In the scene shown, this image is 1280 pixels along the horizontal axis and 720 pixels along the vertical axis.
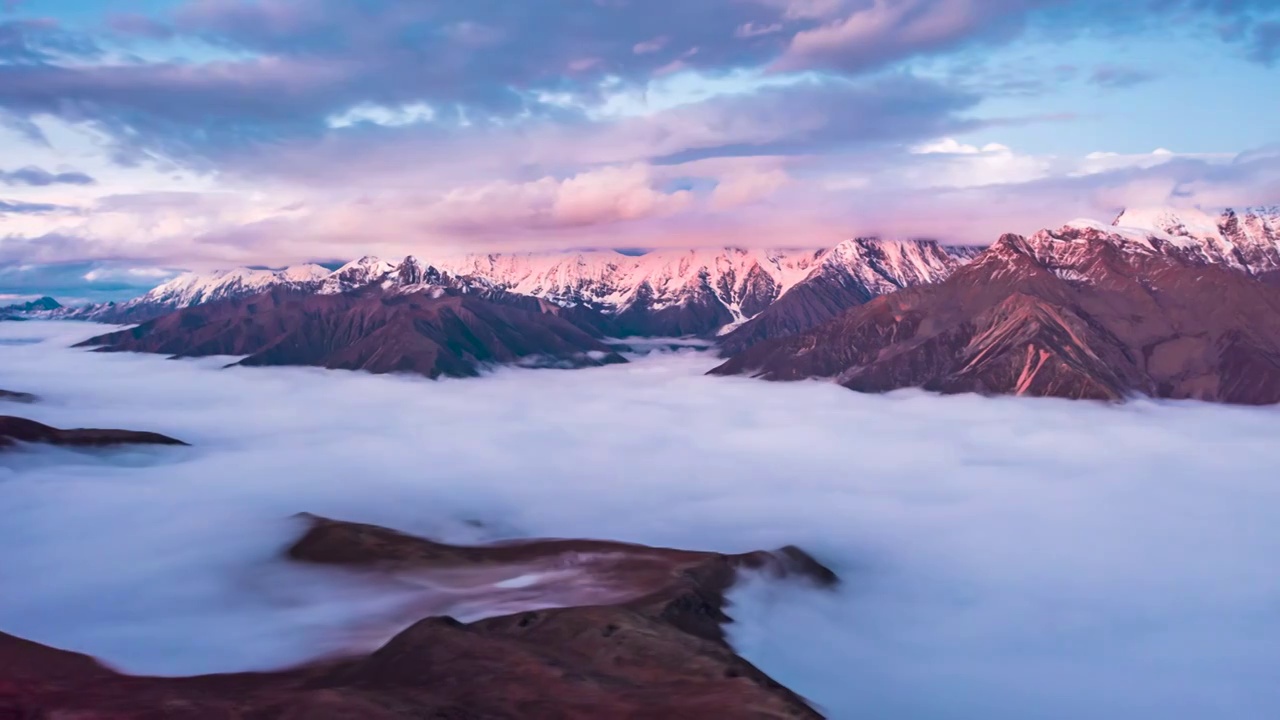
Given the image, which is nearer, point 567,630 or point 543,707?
point 543,707

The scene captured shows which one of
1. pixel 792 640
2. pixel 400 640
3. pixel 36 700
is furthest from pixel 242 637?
pixel 792 640

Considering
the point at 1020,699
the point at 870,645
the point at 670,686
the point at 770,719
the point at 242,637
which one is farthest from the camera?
the point at 870,645

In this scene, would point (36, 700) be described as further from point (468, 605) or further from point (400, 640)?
point (468, 605)

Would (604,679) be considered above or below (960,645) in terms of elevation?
above

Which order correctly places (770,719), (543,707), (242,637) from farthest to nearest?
(242,637), (543,707), (770,719)

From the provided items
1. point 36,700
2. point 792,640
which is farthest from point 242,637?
point 792,640

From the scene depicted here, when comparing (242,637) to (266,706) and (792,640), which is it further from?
(792,640)
